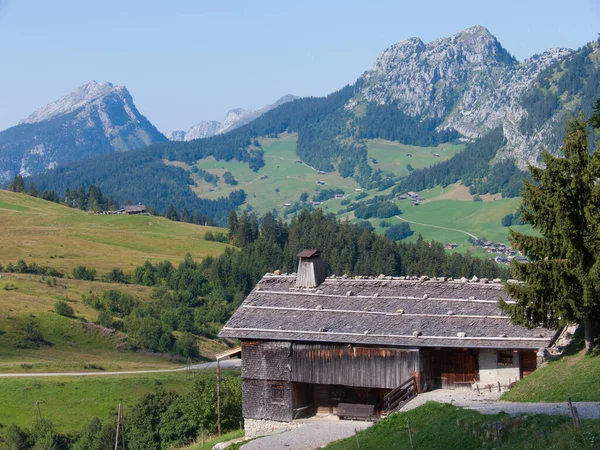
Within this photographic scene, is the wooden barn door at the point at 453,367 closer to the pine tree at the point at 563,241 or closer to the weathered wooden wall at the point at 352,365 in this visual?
the weathered wooden wall at the point at 352,365

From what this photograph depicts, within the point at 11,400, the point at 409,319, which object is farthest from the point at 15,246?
the point at 409,319

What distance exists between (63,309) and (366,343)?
282 ft

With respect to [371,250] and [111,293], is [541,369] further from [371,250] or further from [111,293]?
[371,250]

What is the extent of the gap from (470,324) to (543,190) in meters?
9.43

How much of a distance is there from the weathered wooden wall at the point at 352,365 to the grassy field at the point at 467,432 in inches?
304

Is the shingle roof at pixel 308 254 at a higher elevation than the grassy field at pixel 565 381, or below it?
higher

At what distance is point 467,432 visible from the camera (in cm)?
3641

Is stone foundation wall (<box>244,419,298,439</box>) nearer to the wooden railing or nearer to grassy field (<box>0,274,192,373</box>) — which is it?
the wooden railing

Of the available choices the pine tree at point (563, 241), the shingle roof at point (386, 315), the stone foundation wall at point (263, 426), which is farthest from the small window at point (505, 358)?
the stone foundation wall at point (263, 426)

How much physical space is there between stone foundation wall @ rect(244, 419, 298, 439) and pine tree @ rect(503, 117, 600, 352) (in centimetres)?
1575

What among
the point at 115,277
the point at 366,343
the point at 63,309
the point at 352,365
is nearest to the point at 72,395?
the point at 63,309

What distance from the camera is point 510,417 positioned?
3597 centimetres

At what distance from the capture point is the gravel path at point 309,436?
46156 mm

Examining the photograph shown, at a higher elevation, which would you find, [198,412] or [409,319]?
[409,319]
